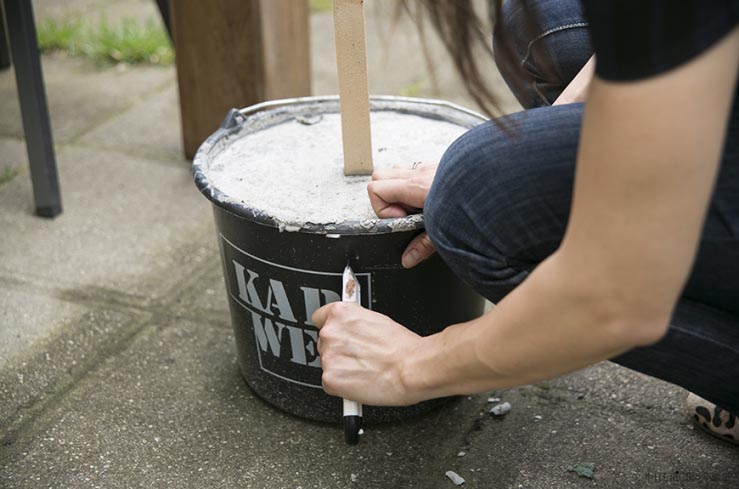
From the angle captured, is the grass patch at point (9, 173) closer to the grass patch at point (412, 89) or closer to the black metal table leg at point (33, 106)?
the black metal table leg at point (33, 106)

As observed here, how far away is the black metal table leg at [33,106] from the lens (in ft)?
6.36

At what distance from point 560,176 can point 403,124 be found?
633mm

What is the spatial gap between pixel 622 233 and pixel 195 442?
91 cm

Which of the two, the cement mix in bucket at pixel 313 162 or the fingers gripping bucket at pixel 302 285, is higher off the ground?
the cement mix in bucket at pixel 313 162

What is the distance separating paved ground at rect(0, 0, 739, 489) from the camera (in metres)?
1.35

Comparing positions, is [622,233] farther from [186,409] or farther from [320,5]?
[320,5]

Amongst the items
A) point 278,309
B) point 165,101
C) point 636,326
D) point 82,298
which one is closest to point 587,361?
point 636,326

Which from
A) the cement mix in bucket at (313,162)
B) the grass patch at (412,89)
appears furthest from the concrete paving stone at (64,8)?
the cement mix in bucket at (313,162)

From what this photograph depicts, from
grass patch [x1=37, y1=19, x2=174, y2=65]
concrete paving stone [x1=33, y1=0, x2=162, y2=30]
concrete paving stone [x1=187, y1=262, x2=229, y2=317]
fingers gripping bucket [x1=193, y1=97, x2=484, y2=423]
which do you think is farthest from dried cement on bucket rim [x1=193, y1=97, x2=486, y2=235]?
concrete paving stone [x1=33, y1=0, x2=162, y2=30]

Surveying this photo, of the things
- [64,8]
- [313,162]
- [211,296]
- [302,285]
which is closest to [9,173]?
[211,296]

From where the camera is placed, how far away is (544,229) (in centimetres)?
102

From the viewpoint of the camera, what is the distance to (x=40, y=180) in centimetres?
207

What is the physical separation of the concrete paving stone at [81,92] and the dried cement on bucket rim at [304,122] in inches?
45.6

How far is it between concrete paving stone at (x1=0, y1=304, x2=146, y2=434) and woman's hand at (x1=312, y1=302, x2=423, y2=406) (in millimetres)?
624
